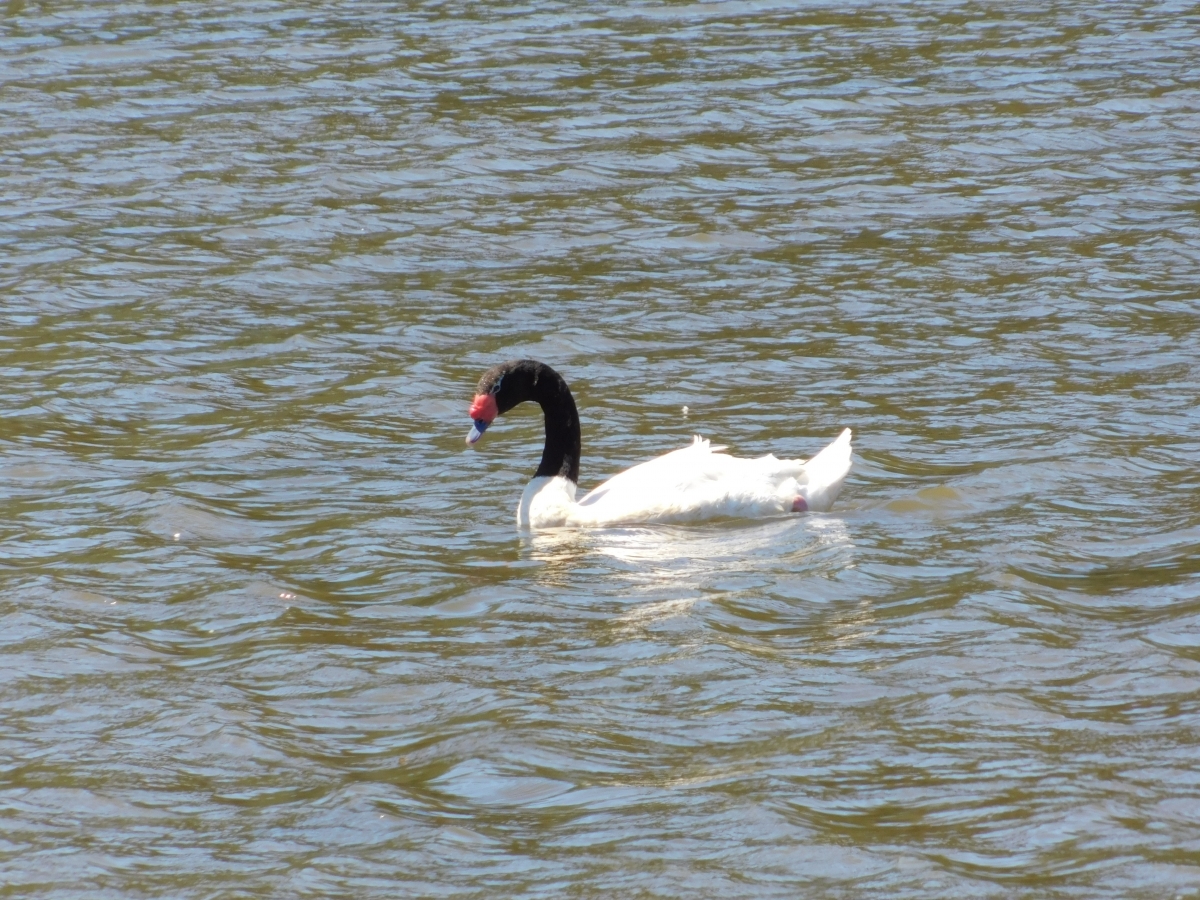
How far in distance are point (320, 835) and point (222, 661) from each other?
191cm

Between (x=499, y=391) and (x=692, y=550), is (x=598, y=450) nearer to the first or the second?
(x=499, y=391)

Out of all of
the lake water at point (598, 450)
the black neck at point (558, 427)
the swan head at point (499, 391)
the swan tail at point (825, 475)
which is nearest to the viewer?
the lake water at point (598, 450)

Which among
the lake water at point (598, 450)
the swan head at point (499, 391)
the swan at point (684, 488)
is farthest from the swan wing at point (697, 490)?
the swan head at point (499, 391)

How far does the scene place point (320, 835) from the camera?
655cm

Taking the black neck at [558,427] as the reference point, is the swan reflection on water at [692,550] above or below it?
below

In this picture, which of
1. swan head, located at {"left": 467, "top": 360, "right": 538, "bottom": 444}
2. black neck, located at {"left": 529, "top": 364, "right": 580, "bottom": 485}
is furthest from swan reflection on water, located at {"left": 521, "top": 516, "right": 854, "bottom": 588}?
swan head, located at {"left": 467, "top": 360, "right": 538, "bottom": 444}

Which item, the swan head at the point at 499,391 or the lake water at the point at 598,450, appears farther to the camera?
the swan head at the point at 499,391

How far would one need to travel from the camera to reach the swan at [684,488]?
33.7 feet

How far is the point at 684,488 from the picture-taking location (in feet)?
33.8

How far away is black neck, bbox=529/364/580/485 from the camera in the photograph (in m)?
10.8

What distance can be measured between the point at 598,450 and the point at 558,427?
997 mm

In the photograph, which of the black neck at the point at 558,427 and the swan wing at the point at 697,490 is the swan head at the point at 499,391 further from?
the swan wing at the point at 697,490

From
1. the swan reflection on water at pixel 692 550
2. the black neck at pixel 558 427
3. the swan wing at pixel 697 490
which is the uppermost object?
the black neck at pixel 558 427

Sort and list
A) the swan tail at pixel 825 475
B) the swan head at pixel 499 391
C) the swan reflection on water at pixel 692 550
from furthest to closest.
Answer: the swan head at pixel 499 391, the swan tail at pixel 825 475, the swan reflection on water at pixel 692 550
